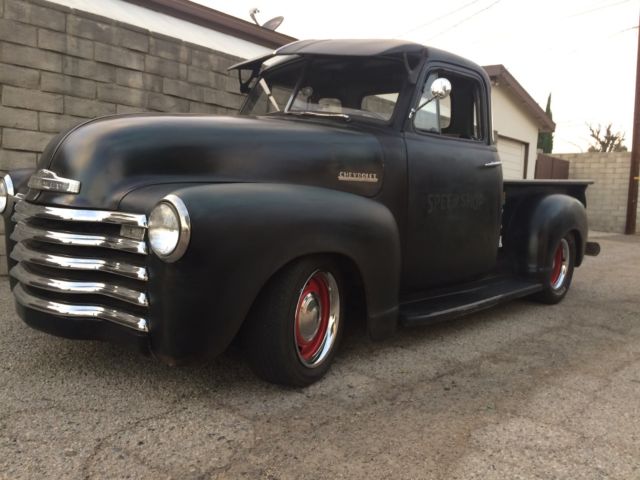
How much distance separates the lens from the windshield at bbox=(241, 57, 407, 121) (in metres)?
3.66

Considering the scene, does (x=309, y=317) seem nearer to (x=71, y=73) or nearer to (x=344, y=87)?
(x=344, y=87)

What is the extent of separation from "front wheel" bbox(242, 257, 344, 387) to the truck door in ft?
2.65

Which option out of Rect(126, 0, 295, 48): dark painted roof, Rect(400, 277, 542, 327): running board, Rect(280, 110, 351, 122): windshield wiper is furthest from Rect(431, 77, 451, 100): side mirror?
Rect(126, 0, 295, 48): dark painted roof

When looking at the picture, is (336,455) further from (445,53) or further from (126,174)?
(445,53)

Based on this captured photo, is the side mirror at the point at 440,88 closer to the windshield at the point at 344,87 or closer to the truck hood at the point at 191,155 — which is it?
the windshield at the point at 344,87

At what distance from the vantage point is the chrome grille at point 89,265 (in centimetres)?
236

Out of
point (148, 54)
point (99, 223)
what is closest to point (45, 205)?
point (99, 223)

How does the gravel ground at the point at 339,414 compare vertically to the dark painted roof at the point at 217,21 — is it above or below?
below

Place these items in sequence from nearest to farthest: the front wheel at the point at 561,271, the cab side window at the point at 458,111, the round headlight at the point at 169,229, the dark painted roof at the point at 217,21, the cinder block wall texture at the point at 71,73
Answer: the round headlight at the point at 169,229 < the cab side window at the point at 458,111 < the cinder block wall texture at the point at 71,73 < the front wheel at the point at 561,271 < the dark painted roof at the point at 217,21

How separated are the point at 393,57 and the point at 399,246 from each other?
1.27 metres

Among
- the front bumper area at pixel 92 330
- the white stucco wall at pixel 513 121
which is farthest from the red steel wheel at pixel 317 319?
the white stucco wall at pixel 513 121

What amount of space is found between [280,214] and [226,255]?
340mm

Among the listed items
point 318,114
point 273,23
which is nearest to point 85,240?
point 318,114

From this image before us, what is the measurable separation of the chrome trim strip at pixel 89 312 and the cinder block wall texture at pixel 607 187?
54.0 feet
